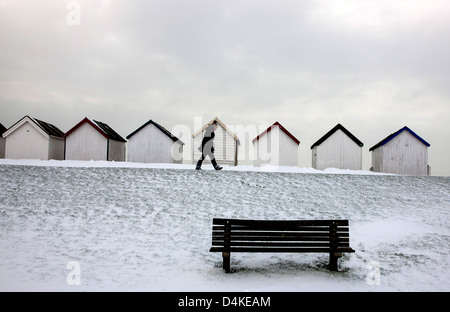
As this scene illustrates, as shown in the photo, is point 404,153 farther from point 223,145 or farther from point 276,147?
point 223,145

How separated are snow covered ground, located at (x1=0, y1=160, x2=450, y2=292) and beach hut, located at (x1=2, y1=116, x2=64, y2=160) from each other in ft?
26.2

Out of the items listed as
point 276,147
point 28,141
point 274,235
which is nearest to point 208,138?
point 276,147

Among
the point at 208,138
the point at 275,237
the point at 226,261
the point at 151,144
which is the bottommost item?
the point at 226,261

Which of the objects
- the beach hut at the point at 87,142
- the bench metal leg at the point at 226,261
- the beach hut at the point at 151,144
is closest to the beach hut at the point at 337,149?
the beach hut at the point at 151,144

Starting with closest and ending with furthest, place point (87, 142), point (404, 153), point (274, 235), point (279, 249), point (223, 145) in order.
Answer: point (279, 249), point (274, 235), point (87, 142), point (404, 153), point (223, 145)

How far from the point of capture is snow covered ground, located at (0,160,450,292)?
7.69m

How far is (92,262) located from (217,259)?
2855 mm

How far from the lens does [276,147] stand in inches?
1037

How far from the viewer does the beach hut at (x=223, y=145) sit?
26719mm

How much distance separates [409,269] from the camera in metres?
8.49

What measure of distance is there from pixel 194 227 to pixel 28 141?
1963 cm

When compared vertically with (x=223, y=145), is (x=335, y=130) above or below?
above

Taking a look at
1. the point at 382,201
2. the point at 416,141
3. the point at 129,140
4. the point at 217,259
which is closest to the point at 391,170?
the point at 416,141

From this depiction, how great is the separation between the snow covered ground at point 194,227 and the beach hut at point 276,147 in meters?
7.40
